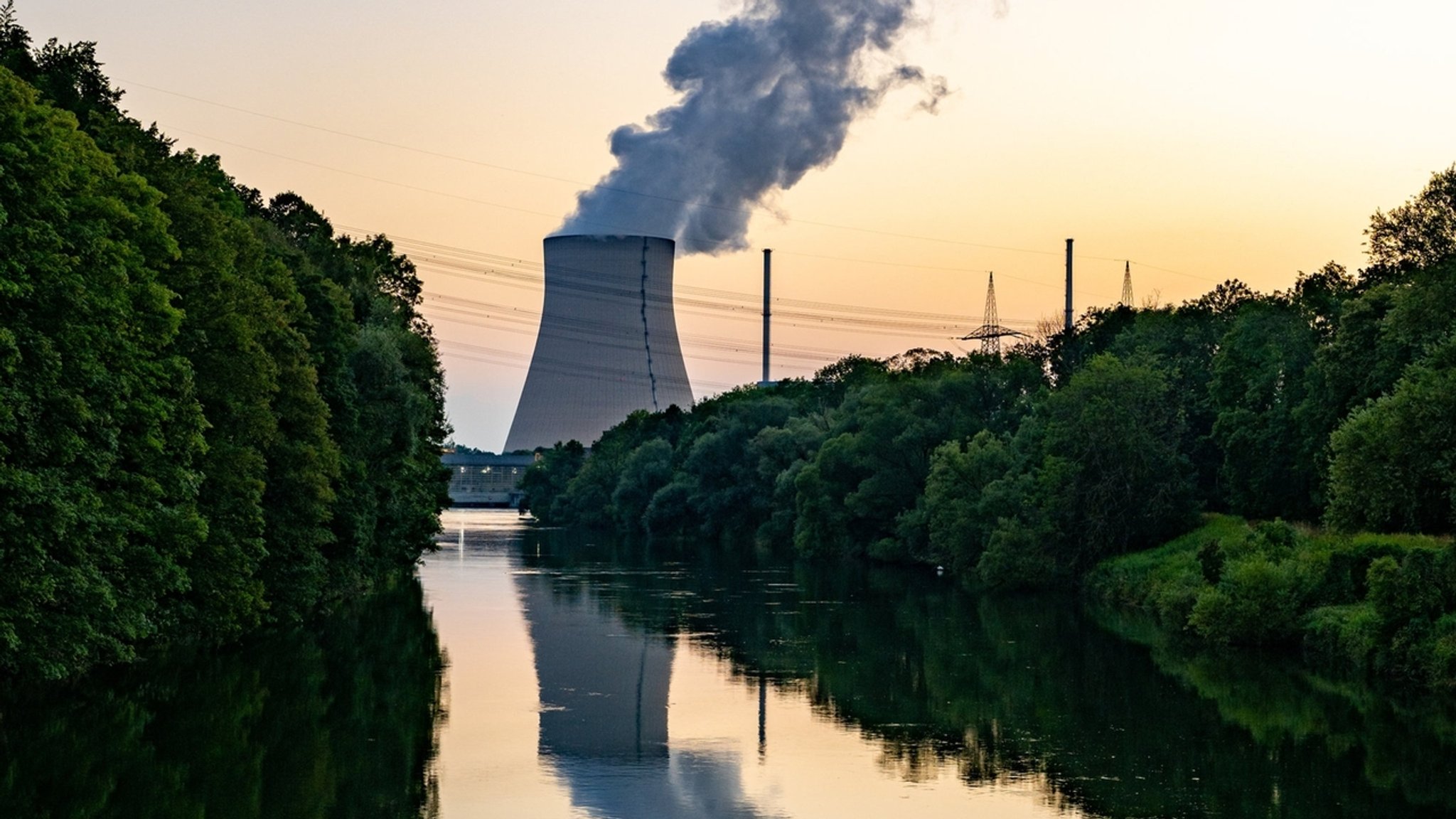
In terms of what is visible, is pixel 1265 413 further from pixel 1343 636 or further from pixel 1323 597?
pixel 1343 636

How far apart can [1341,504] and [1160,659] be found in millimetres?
4890

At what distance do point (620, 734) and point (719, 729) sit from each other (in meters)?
1.55

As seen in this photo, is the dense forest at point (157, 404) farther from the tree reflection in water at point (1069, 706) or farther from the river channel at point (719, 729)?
the tree reflection in water at point (1069, 706)

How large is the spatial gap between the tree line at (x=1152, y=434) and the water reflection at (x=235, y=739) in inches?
787

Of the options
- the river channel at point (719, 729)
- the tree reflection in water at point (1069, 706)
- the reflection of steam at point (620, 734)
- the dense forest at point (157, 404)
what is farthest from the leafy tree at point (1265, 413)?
the dense forest at point (157, 404)

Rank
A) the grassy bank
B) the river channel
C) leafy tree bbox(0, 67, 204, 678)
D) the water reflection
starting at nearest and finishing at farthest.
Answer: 1. the water reflection
2. the river channel
3. leafy tree bbox(0, 67, 204, 678)
4. the grassy bank

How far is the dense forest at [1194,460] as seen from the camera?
33.7 m

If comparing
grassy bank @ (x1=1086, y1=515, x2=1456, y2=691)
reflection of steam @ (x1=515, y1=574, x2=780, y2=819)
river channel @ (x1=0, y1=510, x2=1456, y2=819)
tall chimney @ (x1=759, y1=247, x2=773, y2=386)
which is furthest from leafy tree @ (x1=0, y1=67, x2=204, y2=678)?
tall chimney @ (x1=759, y1=247, x2=773, y2=386)

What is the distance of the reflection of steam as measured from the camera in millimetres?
19578

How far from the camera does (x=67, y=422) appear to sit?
2367 centimetres

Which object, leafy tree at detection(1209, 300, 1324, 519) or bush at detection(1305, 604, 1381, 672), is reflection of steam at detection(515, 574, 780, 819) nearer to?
bush at detection(1305, 604, 1381, 672)

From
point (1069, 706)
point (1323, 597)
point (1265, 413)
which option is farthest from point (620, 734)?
point (1265, 413)

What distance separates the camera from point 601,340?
8812cm

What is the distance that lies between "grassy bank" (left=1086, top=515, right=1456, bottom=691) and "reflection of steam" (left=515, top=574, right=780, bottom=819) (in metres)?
12.2
